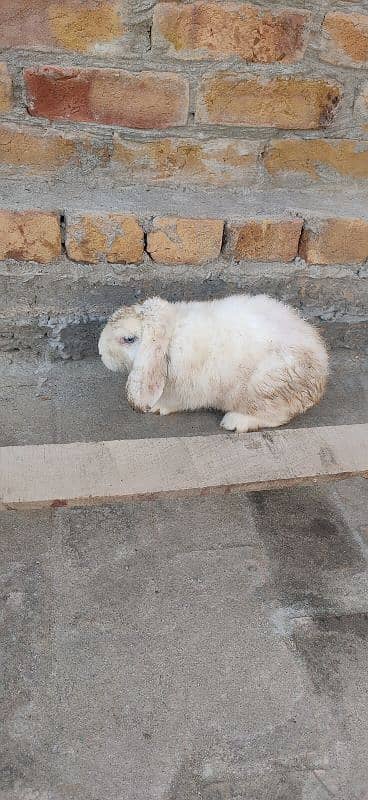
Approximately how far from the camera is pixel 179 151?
5.68 ft

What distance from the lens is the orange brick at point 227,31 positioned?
1.54m

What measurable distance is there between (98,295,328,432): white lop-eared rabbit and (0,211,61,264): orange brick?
257 millimetres

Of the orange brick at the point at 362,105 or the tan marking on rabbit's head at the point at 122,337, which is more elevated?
the orange brick at the point at 362,105

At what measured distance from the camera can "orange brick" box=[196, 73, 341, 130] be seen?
1.64 meters

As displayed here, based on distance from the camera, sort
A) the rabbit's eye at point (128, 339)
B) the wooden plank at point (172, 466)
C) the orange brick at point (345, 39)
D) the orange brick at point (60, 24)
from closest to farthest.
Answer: the wooden plank at point (172, 466)
the orange brick at point (60, 24)
the orange brick at point (345, 39)
the rabbit's eye at point (128, 339)

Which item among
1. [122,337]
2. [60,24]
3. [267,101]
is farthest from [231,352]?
[60,24]

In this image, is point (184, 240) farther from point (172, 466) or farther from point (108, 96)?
point (172, 466)

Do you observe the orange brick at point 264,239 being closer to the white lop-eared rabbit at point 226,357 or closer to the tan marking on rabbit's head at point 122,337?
the white lop-eared rabbit at point 226,357

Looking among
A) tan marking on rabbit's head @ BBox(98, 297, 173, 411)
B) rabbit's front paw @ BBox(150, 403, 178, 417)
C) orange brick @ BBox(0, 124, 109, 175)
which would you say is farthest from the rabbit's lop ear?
orange brick @ BBox(0, 124, 109, 175)

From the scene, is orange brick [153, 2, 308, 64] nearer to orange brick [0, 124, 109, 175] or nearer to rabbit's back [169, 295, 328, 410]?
orange brick [0, 124, 109, 175]

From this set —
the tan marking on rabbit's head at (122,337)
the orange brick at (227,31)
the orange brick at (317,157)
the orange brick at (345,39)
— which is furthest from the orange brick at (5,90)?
the orange brick at (345,39)

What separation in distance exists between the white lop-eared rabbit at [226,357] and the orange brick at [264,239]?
0.62ft

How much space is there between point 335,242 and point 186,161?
1.59 ft

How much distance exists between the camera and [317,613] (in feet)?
4.01
